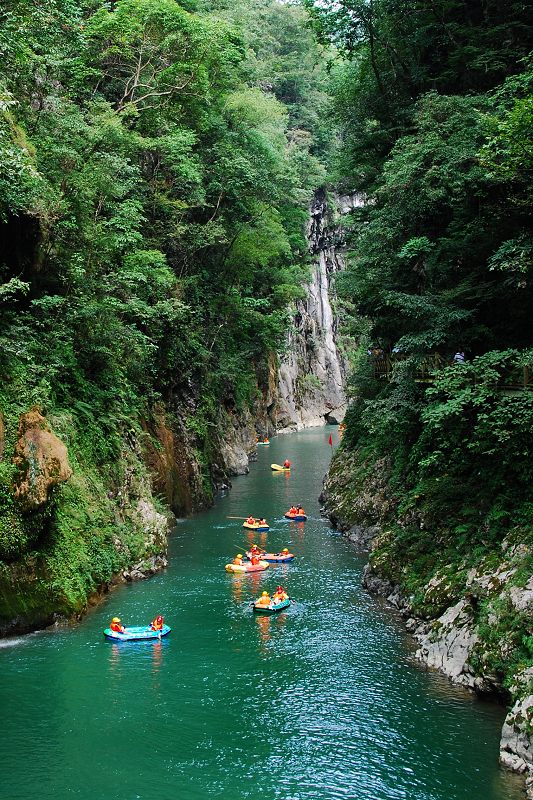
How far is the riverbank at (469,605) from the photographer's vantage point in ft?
37.4

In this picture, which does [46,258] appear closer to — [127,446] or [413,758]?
[127,446]

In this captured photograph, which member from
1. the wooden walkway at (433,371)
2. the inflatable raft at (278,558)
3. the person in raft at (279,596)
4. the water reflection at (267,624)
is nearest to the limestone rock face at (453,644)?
the water reflection at (267,624)

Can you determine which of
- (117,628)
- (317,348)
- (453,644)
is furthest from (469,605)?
(317,348)

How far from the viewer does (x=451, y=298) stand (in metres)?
18.5

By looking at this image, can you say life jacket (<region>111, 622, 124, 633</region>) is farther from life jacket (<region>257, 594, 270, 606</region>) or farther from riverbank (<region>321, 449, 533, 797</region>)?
riverbank (<region>321, 449, 533, 797</region>)

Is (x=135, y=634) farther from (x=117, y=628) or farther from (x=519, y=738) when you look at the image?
(x=519, y=738)

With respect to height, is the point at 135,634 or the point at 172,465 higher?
the point at 172,465

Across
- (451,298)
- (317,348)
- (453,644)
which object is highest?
(317,348)

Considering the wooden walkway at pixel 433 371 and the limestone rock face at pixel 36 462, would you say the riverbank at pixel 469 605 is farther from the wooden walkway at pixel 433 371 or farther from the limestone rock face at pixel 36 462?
the limestone rock face at pixel 36 462

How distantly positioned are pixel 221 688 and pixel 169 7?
26.2 m

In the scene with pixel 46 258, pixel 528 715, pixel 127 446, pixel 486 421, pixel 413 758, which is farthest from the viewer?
pixel 127 446

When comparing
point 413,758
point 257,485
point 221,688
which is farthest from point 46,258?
point 257,485

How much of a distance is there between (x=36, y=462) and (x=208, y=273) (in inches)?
894

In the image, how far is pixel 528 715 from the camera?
35.3ft
